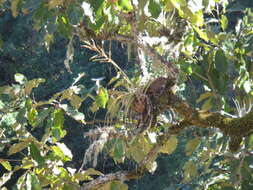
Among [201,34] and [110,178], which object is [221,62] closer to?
[201,34]

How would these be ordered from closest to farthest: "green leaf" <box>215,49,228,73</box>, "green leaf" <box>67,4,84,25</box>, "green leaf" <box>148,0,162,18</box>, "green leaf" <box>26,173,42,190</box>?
1. "green leaf" <box>148,0,162,18</box>
2. "green leaf" <box>67,4,84,25</box>
3. "green leaf" <box>215,49,228,73</box>
4. "green leaf" <box>26,173,42,190</box>

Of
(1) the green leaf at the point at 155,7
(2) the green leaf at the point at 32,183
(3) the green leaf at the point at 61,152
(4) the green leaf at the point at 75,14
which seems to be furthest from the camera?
(3) the green leaf at the point at 61,152

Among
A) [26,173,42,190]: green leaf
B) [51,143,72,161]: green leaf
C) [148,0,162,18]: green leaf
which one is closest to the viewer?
[148,0,162,18]: green leaf

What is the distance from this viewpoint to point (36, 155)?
1.60m

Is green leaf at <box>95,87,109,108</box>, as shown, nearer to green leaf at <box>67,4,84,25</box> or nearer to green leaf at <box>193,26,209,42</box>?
green leaf at <box>67,4,84,25</box>

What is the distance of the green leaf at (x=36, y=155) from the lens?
1.59 meters

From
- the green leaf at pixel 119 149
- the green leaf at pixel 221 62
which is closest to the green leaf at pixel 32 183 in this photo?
the green leaf at pixel 119 149

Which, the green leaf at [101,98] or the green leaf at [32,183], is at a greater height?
the green leaf at [101,98]

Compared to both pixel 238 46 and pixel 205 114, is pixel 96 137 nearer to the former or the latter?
pixel 205 114

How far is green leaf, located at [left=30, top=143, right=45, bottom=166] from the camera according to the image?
159cm

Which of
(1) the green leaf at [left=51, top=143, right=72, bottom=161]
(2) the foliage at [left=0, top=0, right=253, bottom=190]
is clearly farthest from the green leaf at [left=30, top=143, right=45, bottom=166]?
(1) the green leaf at [left=51, top=143, right=72, bottom=161]

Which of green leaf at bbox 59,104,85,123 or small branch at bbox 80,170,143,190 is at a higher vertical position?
green leaf at bbox 59,104,85,123

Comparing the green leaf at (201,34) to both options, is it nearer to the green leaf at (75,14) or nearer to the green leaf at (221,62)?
the green leaf at (221,62)

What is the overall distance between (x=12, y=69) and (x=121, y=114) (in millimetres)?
5031
